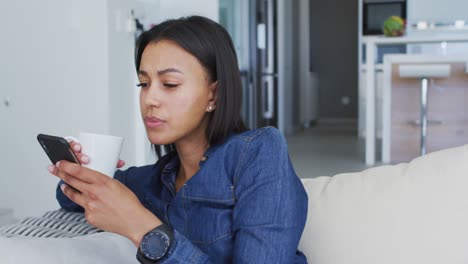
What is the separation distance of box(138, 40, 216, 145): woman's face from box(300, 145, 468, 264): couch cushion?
307 mm

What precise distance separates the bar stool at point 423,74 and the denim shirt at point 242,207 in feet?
13.8

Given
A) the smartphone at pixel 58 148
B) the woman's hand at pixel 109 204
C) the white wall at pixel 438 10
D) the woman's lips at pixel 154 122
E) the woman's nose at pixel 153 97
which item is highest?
the white wall at pixel 438 10

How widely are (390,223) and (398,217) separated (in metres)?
0.02

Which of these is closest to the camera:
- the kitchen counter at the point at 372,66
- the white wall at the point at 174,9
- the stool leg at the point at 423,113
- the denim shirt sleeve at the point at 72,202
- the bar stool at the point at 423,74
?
the denim shirt sleeve at the point at 72,202

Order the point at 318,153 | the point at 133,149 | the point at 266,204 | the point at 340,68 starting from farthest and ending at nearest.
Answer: the point at 340,68
the point at 318,153
the point at 133,149
the point at 266,204

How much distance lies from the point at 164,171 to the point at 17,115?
187 cm

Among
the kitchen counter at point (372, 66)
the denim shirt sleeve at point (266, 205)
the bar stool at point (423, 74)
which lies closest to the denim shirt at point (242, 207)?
the denim shirt sleeve at point (266, 205)

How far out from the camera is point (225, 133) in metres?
1.07

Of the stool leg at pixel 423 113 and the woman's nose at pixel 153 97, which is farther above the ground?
the woman's nose at pixel 153 97

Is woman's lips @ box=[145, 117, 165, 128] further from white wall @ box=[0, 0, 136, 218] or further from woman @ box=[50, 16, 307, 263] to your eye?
white wall @ box=[0, 0, 136, 218]

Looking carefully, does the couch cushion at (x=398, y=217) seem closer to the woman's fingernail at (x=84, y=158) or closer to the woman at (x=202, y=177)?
the woman at (x=202, y=177)

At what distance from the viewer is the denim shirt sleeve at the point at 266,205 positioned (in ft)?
3.00

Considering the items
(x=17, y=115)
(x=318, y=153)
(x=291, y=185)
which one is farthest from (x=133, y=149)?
(x=318, y=153)

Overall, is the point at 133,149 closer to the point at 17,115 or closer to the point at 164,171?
the point at 17,115
